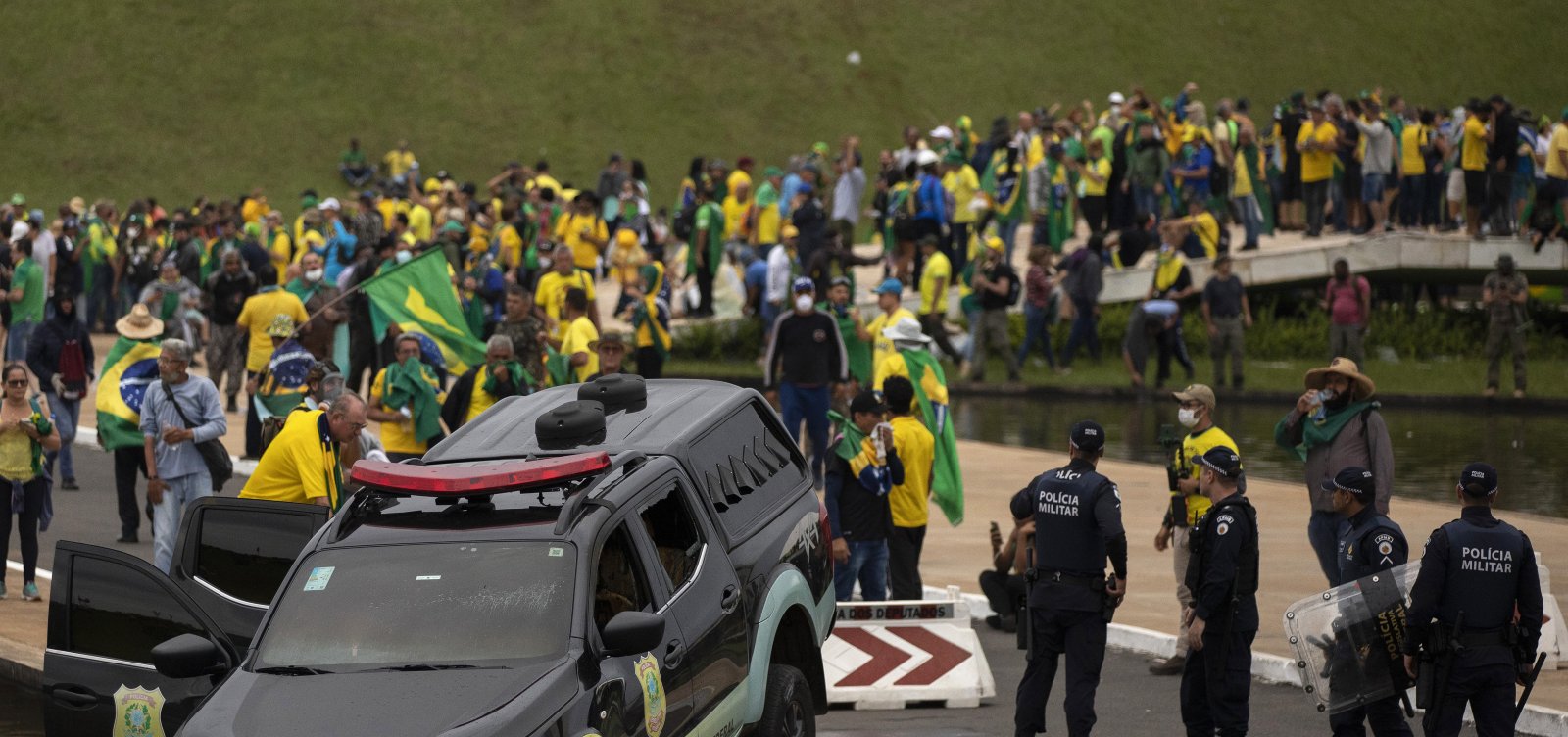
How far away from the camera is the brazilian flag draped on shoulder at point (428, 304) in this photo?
16938mm

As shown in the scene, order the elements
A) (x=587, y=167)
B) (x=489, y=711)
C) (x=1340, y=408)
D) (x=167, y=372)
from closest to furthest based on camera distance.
Result: (x=489, y=711) → (x=1340, y=408) → (x=167, y=372) → (x=587, y=167)

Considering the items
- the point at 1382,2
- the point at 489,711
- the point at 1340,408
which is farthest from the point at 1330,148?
the point at 1382,2

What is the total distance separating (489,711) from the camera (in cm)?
645

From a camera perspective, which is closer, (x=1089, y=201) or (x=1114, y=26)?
(x=1089, y=201)

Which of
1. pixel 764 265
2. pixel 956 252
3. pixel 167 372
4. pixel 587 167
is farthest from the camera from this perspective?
pixel 587 167

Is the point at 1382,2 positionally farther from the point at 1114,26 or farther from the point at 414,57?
the point at 414,57

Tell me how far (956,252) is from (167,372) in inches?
730

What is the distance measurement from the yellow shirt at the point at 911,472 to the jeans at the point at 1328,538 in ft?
7.99

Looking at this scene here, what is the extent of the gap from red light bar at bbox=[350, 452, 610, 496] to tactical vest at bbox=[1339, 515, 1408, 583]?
12.7 ft

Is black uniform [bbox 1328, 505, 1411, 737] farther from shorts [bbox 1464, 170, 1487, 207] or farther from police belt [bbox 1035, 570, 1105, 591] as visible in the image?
shorts [bbox 1464, 170, 1487, 207]

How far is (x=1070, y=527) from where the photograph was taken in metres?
9.32

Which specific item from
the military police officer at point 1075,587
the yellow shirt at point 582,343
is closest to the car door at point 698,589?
the military police officer at point 1075,587

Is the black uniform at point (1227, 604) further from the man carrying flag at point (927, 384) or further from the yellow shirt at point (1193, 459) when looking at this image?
A: the man carrying flag at point (927, 384)

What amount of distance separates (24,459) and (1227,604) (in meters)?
8.17
